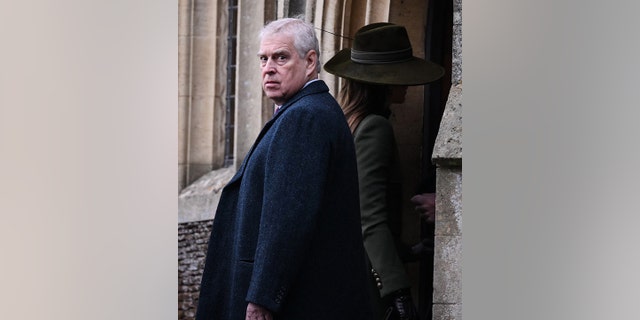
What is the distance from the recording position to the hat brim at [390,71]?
20.5 feet

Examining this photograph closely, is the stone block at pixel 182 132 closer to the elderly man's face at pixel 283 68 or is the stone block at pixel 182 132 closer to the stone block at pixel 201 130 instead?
the stone block at pixel 201 130

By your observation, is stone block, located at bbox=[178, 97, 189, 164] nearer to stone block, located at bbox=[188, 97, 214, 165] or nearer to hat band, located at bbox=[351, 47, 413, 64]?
stone block, located at bbox=[188, 97, 214, 165]

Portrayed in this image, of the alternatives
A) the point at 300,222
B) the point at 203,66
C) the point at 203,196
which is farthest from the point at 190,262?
the point at 300,222

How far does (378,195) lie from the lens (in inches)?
245

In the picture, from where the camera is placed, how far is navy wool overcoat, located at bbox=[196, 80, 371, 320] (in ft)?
18.3

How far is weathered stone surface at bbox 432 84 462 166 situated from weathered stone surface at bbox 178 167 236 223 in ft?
2.99

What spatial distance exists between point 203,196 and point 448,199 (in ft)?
3.47
